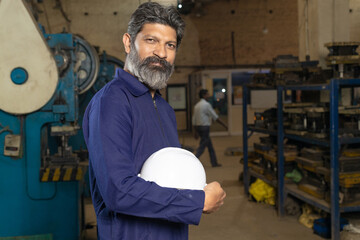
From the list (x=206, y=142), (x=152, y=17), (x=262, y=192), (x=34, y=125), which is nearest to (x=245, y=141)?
(x=262, y=192)

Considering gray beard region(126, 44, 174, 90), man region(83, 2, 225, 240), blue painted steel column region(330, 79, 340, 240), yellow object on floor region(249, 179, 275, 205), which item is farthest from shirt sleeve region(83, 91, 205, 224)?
yellow object on floor region(249, 179, 275, 205)

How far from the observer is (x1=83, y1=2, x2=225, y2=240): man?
1.49 m

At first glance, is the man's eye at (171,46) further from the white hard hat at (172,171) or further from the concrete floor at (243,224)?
the concrete floor at (243,224)

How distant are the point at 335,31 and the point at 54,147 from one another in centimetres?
439

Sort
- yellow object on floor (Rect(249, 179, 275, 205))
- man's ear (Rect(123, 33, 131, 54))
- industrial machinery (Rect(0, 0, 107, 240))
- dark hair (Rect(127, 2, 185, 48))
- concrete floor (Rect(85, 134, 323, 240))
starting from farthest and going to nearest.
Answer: yellow object on floor (Rect(249, 179, 275, 205)) → concrete floor (Rect(85, 134, 323, 240)) → industrial machinery (Rect(0, 0, 107, 240)) → man's ear (Rect(123, 33, 131, 54)) → dark hair (Rect(127, 2, 185, 48))

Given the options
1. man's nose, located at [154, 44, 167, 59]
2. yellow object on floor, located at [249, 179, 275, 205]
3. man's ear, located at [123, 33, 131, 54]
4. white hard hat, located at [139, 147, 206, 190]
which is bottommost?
yellow object on floor, located at [249, 179, 275, 205]

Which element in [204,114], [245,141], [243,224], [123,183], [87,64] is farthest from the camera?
[204,114]

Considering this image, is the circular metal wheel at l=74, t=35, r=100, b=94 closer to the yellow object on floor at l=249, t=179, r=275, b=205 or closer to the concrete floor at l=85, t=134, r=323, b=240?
the concrete floor at l=85, t=134, r=323, b=240

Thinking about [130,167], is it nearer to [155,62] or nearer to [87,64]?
[155,62]

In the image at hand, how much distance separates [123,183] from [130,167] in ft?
0.25

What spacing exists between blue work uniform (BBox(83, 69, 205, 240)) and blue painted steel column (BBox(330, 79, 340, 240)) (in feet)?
9.42

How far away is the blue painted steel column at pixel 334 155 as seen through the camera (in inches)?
166

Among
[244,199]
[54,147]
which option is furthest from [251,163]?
[54,147]

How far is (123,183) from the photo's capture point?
1465 mm
